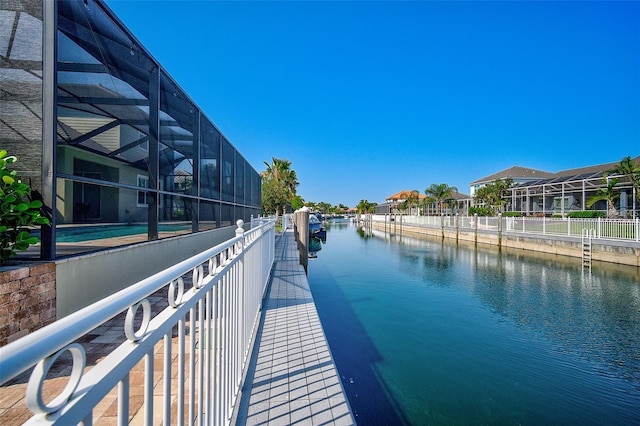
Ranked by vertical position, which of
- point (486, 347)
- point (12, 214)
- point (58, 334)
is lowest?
point (486, 347)


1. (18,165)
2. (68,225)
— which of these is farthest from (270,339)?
(18,165)

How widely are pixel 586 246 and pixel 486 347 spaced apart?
1121cm

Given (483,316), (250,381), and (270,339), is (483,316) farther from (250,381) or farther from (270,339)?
(250,381)

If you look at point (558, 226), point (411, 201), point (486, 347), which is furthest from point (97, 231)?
point (411, 201)

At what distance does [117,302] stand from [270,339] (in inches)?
121

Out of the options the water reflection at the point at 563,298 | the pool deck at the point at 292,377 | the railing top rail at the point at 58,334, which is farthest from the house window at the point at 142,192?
the water reflection at the point at 563,298

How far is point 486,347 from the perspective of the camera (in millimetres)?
4969

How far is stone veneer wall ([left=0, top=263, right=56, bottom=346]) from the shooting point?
7.75 ft

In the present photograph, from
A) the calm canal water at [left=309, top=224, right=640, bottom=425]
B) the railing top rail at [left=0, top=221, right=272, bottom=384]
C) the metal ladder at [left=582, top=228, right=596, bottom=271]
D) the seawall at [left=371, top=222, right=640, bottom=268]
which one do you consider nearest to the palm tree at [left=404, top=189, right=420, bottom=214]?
the seawall at [left=371, top=222, right=640, bottom=268]

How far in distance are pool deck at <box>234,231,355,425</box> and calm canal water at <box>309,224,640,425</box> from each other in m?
0.72

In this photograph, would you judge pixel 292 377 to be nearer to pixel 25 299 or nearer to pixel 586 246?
pixel 25 299

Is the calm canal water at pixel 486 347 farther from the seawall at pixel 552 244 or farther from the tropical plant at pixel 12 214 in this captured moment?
the tropical plant at pixel 12 214

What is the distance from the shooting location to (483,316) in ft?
21.1

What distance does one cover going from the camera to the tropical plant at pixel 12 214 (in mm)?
2568
